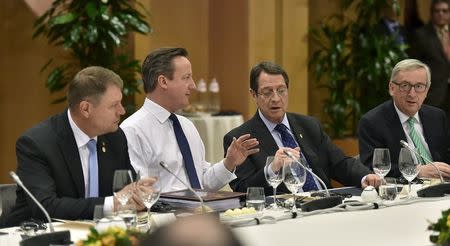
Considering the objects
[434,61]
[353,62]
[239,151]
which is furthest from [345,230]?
[434,61]

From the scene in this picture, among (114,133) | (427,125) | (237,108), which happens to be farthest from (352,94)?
(114,133)

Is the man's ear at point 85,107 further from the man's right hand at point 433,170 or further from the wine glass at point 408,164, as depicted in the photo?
the man's right hand at point 433,170

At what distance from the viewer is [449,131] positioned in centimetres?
534

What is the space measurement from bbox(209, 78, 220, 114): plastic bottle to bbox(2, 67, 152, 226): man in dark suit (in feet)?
14.1

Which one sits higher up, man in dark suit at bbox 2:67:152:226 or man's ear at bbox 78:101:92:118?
man's ear at bbox 78:101:92:118

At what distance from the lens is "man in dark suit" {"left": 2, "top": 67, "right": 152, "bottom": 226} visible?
3764mm

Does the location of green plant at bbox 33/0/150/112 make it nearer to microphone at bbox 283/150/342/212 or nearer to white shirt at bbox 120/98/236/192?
white shirt at bbox 120/98/236/192

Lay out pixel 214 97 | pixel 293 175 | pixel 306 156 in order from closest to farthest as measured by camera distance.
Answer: pixel 293 175
pixel 306 156
pixel 214 97

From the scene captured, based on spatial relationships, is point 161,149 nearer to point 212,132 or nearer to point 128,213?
point 128,213

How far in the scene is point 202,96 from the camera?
8.50m

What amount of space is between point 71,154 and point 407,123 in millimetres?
2166

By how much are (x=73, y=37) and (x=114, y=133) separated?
2.80m

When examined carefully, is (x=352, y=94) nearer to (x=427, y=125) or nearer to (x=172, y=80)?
(x=427, y=125)

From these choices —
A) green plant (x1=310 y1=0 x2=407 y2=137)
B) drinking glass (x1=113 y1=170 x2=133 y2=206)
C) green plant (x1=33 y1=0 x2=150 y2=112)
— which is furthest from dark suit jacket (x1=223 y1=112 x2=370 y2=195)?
green plant (x1=310 y1=0 x2=407 y2=137)
